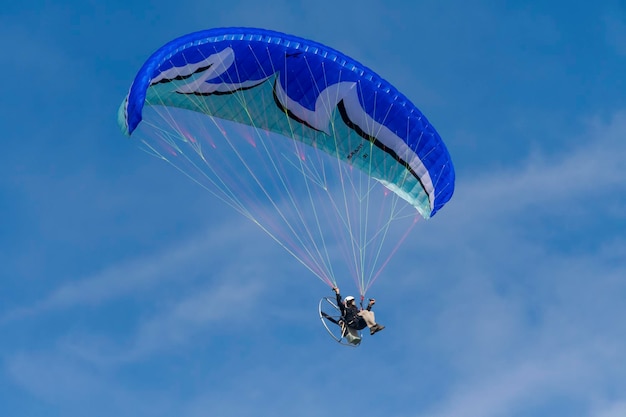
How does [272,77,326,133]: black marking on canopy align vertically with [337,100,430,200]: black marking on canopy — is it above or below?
above

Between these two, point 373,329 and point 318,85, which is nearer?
point 373,329

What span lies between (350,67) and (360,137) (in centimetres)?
214

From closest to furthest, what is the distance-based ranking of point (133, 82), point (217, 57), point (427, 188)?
point (133, 82) → point (217, 57) → point (427, 188)

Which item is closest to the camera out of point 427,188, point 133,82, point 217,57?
point 133,82

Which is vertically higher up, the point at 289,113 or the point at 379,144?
the point at 289,113

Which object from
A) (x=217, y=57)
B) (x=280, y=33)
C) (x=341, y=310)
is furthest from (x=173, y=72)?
(x=341, y=310)

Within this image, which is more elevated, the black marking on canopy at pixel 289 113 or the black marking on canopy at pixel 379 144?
the black marking on canopy at pixel 289 113

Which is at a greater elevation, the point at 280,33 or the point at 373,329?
the point at 280,33

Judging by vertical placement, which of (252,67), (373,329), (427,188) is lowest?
(373,329)

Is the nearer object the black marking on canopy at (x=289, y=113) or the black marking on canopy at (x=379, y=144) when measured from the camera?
the black marking on canopy at (x=289, y=113)

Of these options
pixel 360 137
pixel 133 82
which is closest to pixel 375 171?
pixel 360 137

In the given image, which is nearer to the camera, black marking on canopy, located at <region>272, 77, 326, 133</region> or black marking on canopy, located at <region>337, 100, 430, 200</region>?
black marking on canopy, located at <region>272, 77, 326, 133</region>

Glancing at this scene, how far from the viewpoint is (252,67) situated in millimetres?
24078

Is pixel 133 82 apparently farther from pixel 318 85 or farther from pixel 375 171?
pixel 375 171
